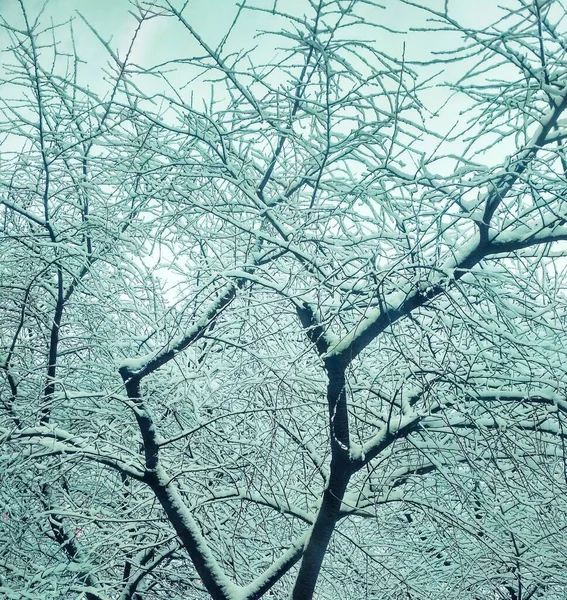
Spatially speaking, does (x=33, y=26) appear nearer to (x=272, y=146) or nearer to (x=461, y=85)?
(x=272, y=146)

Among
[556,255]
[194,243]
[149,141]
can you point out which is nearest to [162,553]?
[194,243]

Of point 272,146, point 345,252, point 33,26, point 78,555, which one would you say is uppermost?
point 33,26

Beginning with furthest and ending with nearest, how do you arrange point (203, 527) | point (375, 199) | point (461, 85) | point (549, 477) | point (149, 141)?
point (203, 527) < point (149, 141) < point (375, 199) < point (549, 477) < point (461, 85)

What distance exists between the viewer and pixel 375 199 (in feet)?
11.0

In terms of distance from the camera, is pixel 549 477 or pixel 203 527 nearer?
pixel 549 477

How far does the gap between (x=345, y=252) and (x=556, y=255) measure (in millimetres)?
1245

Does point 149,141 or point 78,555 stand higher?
point 149,141

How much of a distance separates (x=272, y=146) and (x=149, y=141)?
100 cm

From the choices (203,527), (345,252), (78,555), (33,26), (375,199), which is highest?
(33,26)

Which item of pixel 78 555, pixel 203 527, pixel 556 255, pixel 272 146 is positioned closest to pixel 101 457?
pixel 203 527

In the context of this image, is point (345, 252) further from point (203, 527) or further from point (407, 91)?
point (203, 527)

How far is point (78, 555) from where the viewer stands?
4613 millimetres

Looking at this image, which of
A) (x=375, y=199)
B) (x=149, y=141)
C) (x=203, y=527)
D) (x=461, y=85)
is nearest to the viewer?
(x=461, y=85)

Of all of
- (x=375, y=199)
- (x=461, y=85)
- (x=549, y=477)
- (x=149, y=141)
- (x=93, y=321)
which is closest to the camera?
(x=461, y=85)
